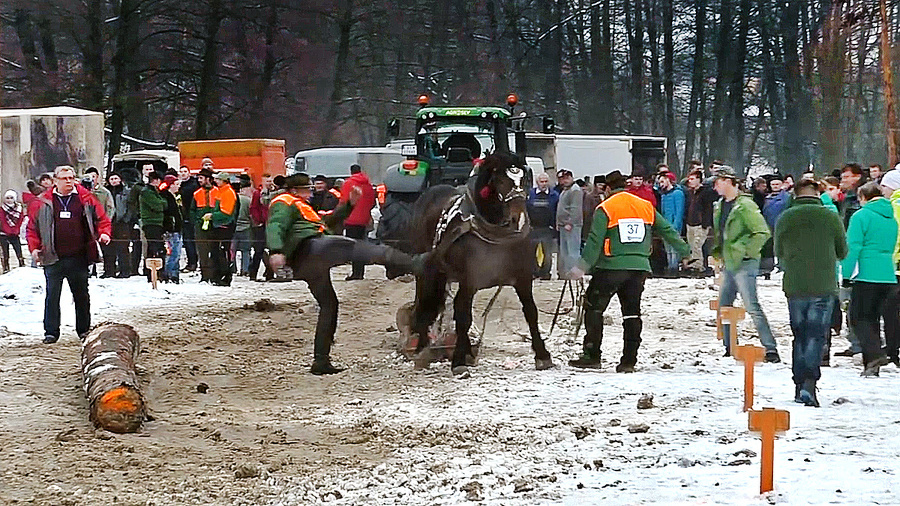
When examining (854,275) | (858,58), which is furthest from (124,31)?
(854,275)

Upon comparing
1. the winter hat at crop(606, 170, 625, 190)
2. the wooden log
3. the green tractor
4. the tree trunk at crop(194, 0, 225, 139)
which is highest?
the tree trunk at crop(194, 0, 225, 139)

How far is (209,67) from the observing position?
40250 millimetres

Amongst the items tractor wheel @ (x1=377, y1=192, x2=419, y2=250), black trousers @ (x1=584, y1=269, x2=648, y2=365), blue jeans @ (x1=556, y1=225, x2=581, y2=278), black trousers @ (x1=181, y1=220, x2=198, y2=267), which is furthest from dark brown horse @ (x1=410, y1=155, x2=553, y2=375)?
black trousers @ (x1=181, y1=220, x2=198, y2=267)

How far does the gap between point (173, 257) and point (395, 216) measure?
11.5ft

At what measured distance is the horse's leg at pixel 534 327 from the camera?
11.6 metres

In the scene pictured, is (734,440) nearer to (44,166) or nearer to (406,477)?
(406,477)

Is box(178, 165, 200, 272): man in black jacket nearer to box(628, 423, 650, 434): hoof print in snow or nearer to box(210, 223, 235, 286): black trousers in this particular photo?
box(210, 223, 235, 286): black trousers

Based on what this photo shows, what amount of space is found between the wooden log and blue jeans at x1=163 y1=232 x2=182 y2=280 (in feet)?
26.5

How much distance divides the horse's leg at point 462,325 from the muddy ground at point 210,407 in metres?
0.25

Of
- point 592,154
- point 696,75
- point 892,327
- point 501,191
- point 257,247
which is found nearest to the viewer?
point 501,191

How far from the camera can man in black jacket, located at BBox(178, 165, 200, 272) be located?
2103 cm

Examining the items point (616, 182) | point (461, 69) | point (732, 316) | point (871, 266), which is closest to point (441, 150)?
point (616, 182)

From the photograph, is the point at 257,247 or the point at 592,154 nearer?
the point at 257,247

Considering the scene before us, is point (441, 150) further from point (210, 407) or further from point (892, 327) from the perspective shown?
point (210, 407)
